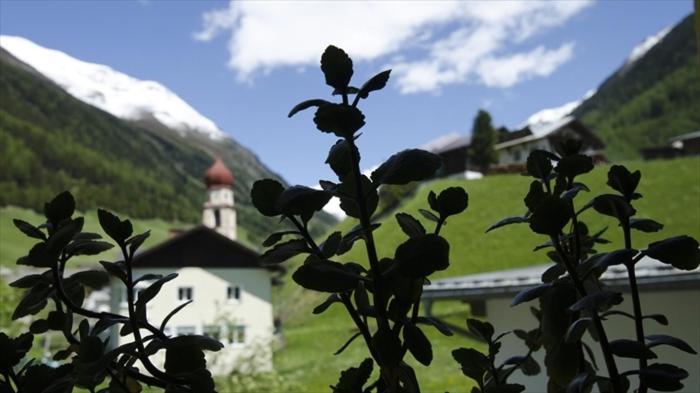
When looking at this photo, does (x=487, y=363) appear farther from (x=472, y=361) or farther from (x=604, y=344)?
(x=604, y=344)

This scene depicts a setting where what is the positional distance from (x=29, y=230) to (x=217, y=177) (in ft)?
51.0

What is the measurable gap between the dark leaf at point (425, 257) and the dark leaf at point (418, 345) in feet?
0.10

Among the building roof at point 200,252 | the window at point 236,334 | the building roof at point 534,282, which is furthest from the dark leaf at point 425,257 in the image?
the building roof at point 200,252

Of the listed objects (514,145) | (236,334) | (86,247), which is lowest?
(236,334)

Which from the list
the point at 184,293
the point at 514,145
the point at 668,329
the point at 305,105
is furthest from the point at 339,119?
the point at 514,145

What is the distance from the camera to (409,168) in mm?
369

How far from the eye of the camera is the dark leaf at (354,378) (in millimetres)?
412

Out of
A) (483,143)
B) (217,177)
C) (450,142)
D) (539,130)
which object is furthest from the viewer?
(450,142)

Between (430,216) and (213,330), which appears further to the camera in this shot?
(213,330)

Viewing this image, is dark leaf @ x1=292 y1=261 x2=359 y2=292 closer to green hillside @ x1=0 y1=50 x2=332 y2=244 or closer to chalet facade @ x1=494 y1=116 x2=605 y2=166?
green hillside @ x1=0 y1=50 x2=332 y2=244

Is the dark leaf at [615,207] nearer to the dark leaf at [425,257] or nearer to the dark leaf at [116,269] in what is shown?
the dark leaf at [425,257]

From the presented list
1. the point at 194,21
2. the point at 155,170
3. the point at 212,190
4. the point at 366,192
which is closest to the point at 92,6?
the point at 194,21

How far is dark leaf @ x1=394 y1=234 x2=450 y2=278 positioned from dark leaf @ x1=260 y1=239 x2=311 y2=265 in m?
0.08

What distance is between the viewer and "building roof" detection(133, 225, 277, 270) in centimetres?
990
